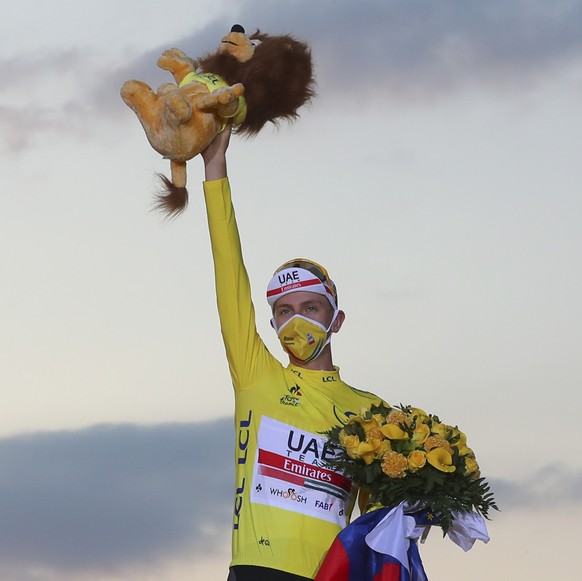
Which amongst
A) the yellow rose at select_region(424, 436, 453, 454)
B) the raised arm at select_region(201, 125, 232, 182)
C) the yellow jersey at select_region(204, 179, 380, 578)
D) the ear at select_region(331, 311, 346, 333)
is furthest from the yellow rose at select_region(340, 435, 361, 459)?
the raised arm at select_region(201, 125, 232, 182)

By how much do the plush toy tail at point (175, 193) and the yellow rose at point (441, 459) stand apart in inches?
87.2

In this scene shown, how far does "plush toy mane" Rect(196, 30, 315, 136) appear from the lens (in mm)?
8539

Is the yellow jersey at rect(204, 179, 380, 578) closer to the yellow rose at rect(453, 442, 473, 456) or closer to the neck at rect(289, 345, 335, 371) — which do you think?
the neck at rect(289, 345, 335, 371)

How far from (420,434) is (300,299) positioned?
1.16 m

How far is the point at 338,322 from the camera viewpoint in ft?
28.2

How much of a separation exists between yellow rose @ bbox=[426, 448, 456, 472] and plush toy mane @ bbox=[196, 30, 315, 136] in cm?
229

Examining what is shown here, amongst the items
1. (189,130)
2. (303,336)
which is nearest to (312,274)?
(303,336)

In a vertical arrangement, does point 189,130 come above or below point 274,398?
above

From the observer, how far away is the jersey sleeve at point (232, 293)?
26.7 ft

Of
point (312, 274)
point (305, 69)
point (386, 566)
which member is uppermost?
point (305, 69)

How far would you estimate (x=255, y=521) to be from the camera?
7.84 m

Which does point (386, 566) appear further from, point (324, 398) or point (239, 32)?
point (239, 32)

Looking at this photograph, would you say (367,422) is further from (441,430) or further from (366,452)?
(441,430)

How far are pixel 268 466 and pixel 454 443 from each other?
1103mm
